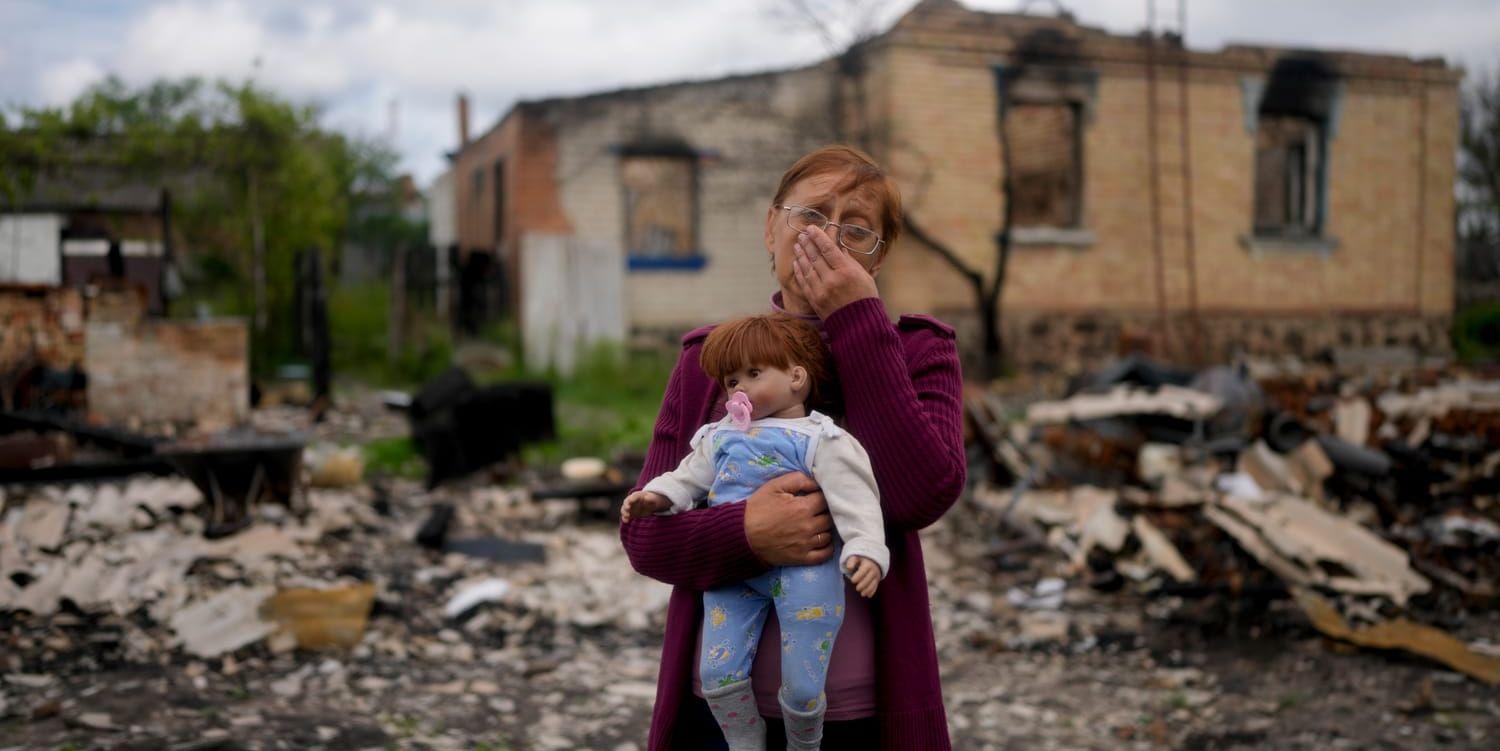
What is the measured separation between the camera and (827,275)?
5.69 feet

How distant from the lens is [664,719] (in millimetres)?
1842

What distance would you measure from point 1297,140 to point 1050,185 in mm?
4045

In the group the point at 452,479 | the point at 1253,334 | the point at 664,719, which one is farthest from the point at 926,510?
the point at 1253,334

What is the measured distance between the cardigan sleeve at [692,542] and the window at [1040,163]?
1451 centimetres

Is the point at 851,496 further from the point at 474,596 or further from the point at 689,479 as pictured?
the point at 474,596

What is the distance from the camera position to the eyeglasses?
72.6 inches

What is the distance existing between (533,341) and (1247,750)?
10623mm

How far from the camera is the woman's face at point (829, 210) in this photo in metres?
1.84

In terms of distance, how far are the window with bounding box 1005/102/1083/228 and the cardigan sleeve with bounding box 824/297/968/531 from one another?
1453cm

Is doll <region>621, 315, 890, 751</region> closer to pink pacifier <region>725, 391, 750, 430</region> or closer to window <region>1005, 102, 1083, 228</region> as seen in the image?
pink pacifier <region>725, 391, 750, 430</region>

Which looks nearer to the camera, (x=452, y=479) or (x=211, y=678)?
(x=211, y=678)

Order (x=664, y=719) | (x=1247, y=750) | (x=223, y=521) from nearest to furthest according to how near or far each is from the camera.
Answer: (x=664, y=719)
(x=1247, y=750)
(x=223, y=521)

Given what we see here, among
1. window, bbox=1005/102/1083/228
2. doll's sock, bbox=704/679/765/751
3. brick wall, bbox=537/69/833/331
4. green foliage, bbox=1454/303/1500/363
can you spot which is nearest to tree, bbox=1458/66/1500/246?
green foliage, bbox=1454/303/1500/363

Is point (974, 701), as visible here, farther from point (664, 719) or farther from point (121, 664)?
point (121, 664)
